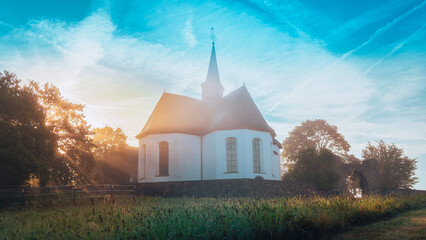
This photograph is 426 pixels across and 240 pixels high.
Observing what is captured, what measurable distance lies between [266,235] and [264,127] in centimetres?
1935

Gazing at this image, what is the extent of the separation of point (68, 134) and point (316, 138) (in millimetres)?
35546

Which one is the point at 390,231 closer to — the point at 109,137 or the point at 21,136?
the point at 21,136

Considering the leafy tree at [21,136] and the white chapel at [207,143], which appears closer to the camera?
the leafy tree at [21,136]

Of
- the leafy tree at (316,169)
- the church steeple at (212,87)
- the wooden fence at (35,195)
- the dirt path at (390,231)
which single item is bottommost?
the dirt path at (390,231)

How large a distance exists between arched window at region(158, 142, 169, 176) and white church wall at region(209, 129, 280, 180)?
4.14 m

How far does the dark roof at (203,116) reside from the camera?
82.5 ft

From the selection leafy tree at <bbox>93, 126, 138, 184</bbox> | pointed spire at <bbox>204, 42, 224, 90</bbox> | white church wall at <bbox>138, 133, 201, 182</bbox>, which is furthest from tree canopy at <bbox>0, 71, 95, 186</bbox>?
pointed spire at <bbox>204, 42, 224, 90</bbox>

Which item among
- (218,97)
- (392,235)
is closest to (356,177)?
(218,97)

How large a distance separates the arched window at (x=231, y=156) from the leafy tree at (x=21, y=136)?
→ 12453mm

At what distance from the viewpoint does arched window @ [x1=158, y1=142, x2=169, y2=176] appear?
26.3 metres

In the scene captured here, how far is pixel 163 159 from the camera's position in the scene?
26.4 m

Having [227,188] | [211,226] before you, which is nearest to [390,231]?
[211,226]

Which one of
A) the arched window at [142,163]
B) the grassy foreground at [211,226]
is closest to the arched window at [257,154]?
the arched window at [142,163]

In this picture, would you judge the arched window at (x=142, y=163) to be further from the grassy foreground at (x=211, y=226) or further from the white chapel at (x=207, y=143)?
the grassy foreground at (x=211, y=226)
